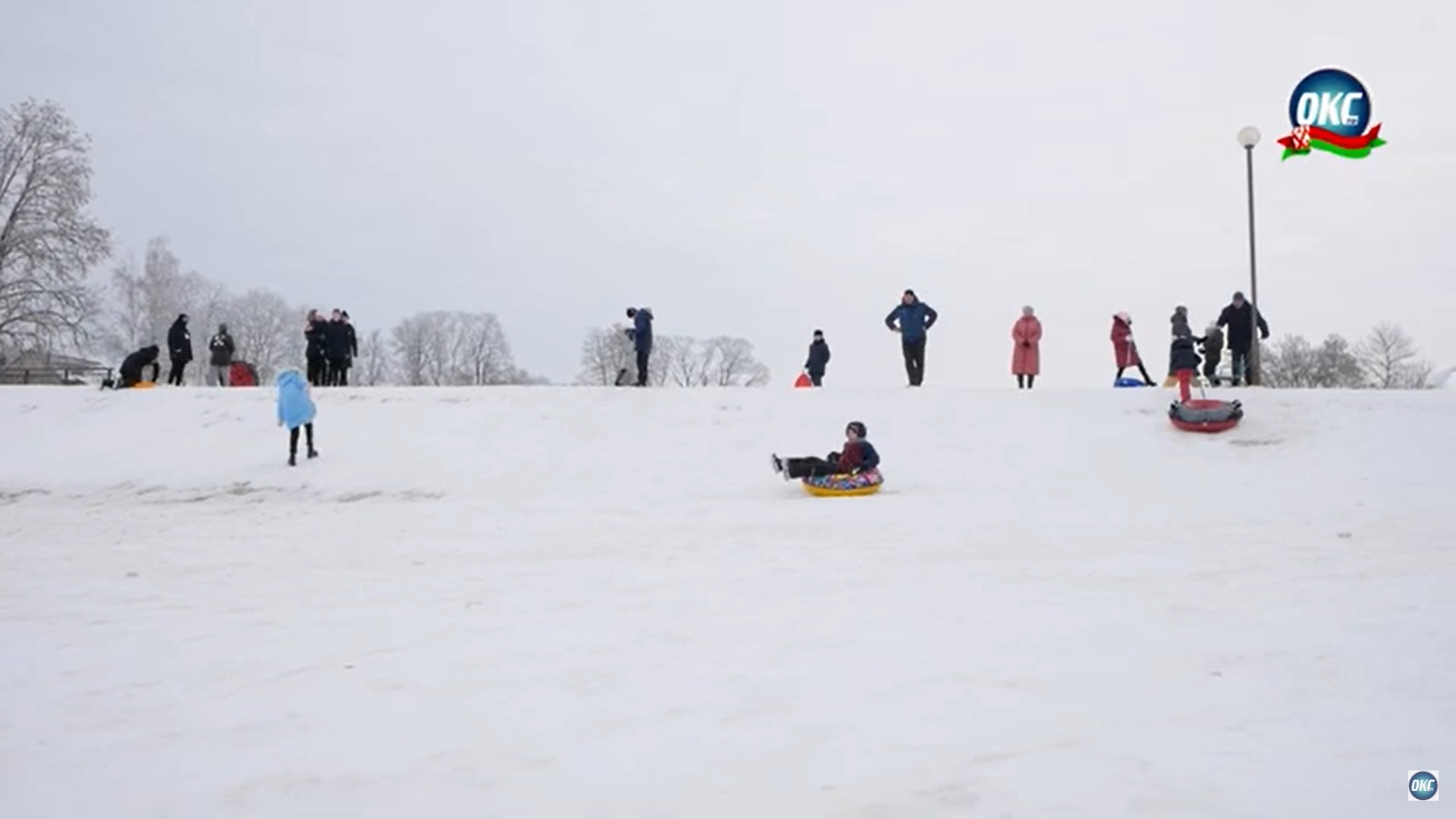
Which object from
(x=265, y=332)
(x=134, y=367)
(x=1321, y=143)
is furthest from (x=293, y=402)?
(x=265, y=332)

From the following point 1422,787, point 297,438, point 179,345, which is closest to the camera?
point 1422,787

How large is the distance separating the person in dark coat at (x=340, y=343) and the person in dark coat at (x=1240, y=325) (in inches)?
761

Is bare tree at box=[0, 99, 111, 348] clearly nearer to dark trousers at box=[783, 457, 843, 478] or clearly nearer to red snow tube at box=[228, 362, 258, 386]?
red snow tube at box=[228, 362, 258, 386]

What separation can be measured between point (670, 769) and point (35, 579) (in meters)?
7.17

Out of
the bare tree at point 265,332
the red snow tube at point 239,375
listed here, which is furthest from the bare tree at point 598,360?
the red snow tube at point 239,375

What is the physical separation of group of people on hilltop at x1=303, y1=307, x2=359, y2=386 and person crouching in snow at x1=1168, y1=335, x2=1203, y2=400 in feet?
58.0

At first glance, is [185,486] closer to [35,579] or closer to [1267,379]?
[35,579]

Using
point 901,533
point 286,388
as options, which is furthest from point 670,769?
point 286,388

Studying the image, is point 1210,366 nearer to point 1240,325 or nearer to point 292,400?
point 1240,325

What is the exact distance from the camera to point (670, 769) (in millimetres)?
3611

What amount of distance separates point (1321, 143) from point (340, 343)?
2191 cm

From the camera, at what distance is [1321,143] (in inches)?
790

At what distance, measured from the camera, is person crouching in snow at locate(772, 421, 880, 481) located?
13953 mm

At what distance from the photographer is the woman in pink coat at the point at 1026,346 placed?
20.2 meters
